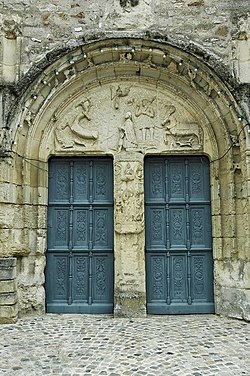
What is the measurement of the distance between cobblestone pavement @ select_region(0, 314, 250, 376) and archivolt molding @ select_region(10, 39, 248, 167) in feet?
7.03

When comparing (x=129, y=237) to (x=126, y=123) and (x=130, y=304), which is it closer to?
(x=130, y=304)

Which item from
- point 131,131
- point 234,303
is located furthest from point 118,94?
point 234,303

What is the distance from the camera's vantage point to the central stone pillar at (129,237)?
15.5 feet

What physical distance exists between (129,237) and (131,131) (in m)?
1.41

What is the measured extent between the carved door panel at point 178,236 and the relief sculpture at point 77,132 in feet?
2.87

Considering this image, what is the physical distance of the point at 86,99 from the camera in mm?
5137

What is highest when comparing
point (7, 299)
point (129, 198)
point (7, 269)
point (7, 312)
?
point (129, 198)

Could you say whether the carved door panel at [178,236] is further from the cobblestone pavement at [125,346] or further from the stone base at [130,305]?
the cobblestone pavement at [125,346]

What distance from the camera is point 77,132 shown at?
504cm

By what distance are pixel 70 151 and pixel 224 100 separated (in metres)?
2.11

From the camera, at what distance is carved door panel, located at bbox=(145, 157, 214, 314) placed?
194 inches

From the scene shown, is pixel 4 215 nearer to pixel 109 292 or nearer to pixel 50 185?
pixel 50 185

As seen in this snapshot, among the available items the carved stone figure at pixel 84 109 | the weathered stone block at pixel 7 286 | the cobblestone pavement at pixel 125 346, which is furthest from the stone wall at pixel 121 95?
the cobblestone pavement at pixel 125 346

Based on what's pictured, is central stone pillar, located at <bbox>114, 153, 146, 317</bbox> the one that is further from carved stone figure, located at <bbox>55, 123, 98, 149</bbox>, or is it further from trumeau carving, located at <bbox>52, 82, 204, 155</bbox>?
carved stone figure, located at <bbox>55, 123, 98, 149</bbox>
